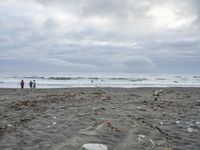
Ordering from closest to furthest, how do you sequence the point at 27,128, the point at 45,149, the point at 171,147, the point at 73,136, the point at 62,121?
the point at 45,149 → the point at 171,147 → the point at 73,136 → the point at 27,128 → the point at 62,121

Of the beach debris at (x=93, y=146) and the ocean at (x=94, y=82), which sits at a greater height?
the ocean at (x=94, y=82)

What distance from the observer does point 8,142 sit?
643cm

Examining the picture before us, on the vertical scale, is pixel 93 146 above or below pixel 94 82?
below

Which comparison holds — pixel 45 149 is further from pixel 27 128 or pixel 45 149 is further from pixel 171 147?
pixel 171 147

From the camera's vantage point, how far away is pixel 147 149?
5.95m

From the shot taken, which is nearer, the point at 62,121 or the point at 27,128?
the point at 27,128

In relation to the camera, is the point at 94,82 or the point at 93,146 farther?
the point at 94,82

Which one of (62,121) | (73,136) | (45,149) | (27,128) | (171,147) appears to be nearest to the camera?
(45,149)

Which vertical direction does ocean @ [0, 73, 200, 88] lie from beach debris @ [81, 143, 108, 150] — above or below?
above

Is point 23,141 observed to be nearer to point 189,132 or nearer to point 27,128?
point 27,128

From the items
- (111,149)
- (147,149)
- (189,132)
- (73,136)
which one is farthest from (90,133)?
(189,132)

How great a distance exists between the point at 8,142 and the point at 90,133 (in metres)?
2.04

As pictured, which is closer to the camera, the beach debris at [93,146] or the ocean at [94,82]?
the beach debris at [93,146]

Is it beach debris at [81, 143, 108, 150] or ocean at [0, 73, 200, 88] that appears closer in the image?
beach debris at [81, 143, 108, 150]
